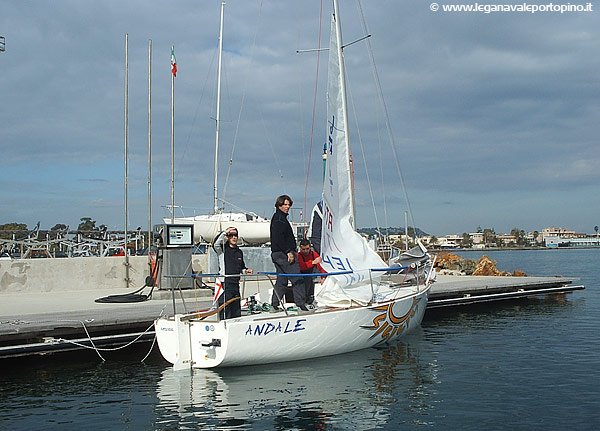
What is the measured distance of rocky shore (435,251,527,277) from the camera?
89.6 feet

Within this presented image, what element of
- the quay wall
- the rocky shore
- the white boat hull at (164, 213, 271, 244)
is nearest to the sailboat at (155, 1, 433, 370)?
the quay wall

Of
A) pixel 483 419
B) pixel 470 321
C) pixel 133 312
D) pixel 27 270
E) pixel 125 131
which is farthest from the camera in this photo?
pixel 125 131

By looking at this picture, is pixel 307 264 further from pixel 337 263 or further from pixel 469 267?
pixel 469 267

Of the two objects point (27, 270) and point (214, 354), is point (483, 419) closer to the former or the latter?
point (214, 354)

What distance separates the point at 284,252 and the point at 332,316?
1.46 m

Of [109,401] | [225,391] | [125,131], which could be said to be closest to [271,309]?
[225,391]

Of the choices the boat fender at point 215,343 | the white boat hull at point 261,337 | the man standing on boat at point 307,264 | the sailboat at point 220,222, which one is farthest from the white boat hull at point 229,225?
the boat fender at point 215,343

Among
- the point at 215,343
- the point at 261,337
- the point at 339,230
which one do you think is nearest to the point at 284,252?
the point at 339,230

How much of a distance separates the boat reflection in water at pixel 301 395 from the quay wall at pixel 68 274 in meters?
9.23

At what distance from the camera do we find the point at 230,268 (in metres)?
10.5

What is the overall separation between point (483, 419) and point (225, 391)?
3.61 meters

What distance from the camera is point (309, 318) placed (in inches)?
390

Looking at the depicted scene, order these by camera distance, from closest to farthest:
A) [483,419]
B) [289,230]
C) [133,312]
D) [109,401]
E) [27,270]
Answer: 1. [483,419]
2. [109,401]
3. [289,230]
4. [133,312]
5. [27,270]

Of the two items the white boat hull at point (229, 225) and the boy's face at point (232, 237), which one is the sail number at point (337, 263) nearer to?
Result: the boy's face at point (232, 237)
